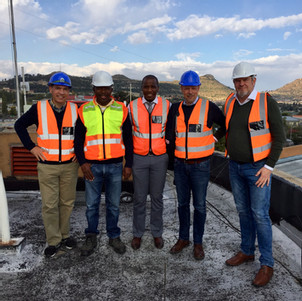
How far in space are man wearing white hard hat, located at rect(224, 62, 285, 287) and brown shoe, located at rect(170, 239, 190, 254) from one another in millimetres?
919

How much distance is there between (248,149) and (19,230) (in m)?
3.28

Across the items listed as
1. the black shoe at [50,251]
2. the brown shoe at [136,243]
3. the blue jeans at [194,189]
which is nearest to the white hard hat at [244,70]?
the blue jeans at [194,189]

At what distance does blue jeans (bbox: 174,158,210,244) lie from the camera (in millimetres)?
3240

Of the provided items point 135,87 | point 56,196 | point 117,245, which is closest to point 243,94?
point 117,245

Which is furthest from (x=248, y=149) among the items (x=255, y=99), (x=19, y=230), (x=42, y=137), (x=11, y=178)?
(x=11, y=178)

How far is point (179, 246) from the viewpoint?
343 centimetres

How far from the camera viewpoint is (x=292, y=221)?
156 inches

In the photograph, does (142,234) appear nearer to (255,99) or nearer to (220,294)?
(220,294)

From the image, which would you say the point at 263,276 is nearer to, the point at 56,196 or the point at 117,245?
the point at 117,245

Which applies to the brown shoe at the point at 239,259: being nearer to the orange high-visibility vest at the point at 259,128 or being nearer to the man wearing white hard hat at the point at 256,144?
the man wearing white hard hat at the point at 256,144

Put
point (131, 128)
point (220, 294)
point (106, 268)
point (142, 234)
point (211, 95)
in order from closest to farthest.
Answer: point (220, 294), point (106, 268), point (131, 128), point (142, 234), point (211, 95)

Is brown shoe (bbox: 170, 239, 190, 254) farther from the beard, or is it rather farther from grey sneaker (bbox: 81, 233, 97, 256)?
the beard

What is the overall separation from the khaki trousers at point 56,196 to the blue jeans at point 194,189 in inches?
51.2

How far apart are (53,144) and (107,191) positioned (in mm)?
849
